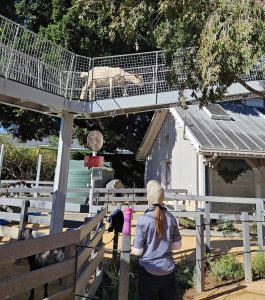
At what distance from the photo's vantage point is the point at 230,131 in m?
16.4

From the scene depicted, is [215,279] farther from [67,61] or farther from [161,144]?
[161,144]


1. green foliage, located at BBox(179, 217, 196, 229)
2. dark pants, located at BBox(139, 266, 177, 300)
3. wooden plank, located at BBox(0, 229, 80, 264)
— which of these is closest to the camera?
wooden plank, located at BBox(0, 229, 80, 264)

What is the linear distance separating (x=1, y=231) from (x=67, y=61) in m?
4.38

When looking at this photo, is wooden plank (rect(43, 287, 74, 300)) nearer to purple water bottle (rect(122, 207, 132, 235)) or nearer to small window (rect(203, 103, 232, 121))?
purple water bottle (rect(122, 207, 132, 235))

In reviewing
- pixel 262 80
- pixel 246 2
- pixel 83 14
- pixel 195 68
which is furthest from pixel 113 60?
pixel 246 2

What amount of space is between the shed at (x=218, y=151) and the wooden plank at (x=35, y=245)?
34.2 ft

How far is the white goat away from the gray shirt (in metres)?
5.97

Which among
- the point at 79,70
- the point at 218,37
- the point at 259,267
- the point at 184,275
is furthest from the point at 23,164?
the point at 218,37

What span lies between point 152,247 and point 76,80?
6.35 meters

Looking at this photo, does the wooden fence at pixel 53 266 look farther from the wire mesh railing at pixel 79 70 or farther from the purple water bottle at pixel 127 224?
the wire mesh railing at pixel 79 70

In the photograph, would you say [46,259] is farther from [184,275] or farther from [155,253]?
[184,275]

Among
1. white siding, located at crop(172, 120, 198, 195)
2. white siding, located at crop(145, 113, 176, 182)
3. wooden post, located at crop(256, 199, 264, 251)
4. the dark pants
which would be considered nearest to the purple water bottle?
the dark pants

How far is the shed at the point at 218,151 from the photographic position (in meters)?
14.8

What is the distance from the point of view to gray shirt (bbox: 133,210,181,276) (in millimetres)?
4238
